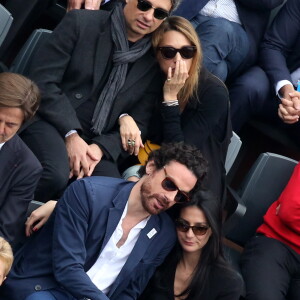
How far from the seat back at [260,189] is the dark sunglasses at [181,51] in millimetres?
781

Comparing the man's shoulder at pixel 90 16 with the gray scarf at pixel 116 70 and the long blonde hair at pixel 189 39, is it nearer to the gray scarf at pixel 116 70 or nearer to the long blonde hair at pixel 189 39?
the gray scarf at pixel 116 70

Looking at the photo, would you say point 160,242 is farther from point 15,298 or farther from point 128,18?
point 128,18

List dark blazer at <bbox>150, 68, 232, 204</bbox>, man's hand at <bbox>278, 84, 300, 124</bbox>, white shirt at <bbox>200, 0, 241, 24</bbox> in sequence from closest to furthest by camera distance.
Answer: dark blazer at <bbox>150, 68, 232, 204</bbox>
man's hand at <bbox>278, 84, 300, 124</bbox>
white shirt at <bbox>200, 0, 241, 24</bbox>

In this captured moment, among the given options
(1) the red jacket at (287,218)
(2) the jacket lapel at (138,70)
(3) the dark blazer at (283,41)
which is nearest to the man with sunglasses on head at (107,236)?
(2) the jacket lapel at (138,70)

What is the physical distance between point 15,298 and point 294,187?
153cm

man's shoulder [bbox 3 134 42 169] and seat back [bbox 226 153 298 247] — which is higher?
man's shoulder [bbox 3 134 42 169]

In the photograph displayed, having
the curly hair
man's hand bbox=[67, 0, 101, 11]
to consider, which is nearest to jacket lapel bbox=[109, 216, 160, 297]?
the curly hair

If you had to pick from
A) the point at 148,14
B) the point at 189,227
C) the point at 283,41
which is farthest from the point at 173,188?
the point at 283,41

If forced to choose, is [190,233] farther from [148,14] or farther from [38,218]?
[148,14]

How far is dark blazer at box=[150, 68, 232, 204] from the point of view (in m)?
3.45

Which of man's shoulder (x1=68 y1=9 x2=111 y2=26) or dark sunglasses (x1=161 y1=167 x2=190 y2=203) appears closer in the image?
dark sunglasses (x1=161 y1=167 x2=190 y2=203)

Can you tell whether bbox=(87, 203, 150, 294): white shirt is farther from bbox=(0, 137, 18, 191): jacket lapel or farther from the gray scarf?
the gray scarf

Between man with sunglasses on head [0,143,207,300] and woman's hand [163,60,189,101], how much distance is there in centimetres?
48

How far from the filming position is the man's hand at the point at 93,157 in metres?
3.24
